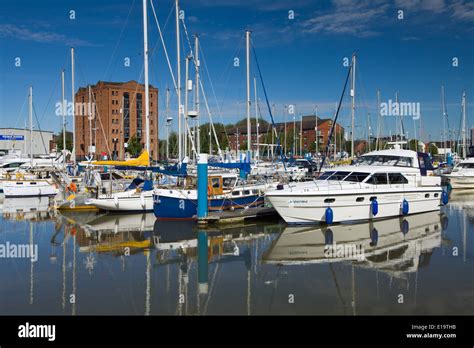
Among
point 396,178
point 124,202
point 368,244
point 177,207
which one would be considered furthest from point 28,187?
point 368,244

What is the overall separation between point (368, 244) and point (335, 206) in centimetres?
361

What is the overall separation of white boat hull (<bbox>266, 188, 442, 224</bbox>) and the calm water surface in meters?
0.52

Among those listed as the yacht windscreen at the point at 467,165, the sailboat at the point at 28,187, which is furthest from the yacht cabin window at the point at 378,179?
the sailboat at the point at 28,187

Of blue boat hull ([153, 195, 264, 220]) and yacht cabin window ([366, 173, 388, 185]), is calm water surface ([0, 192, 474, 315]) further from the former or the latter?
yacht cabin window ([366, 173, 388, 185])

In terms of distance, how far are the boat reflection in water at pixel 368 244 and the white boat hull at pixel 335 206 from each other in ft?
1.46

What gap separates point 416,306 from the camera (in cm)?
961

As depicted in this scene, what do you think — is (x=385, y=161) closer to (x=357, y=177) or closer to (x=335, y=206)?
(x=357, y=177)

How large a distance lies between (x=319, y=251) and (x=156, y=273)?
5588 mm

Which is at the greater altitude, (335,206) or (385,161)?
(385,161)

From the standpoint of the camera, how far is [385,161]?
2380cm

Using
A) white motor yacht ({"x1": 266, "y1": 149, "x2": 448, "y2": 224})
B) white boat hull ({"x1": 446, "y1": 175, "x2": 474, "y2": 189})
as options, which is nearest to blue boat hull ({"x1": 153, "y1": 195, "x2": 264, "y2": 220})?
white motor yacht ({"x1": 266, "y1": 149, "x2": 448, "y2": 224})

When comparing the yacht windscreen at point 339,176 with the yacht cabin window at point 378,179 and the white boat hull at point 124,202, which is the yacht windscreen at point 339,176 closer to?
the yacht cabin window at point 378,179

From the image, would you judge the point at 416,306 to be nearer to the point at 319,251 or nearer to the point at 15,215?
the point at 319,251
